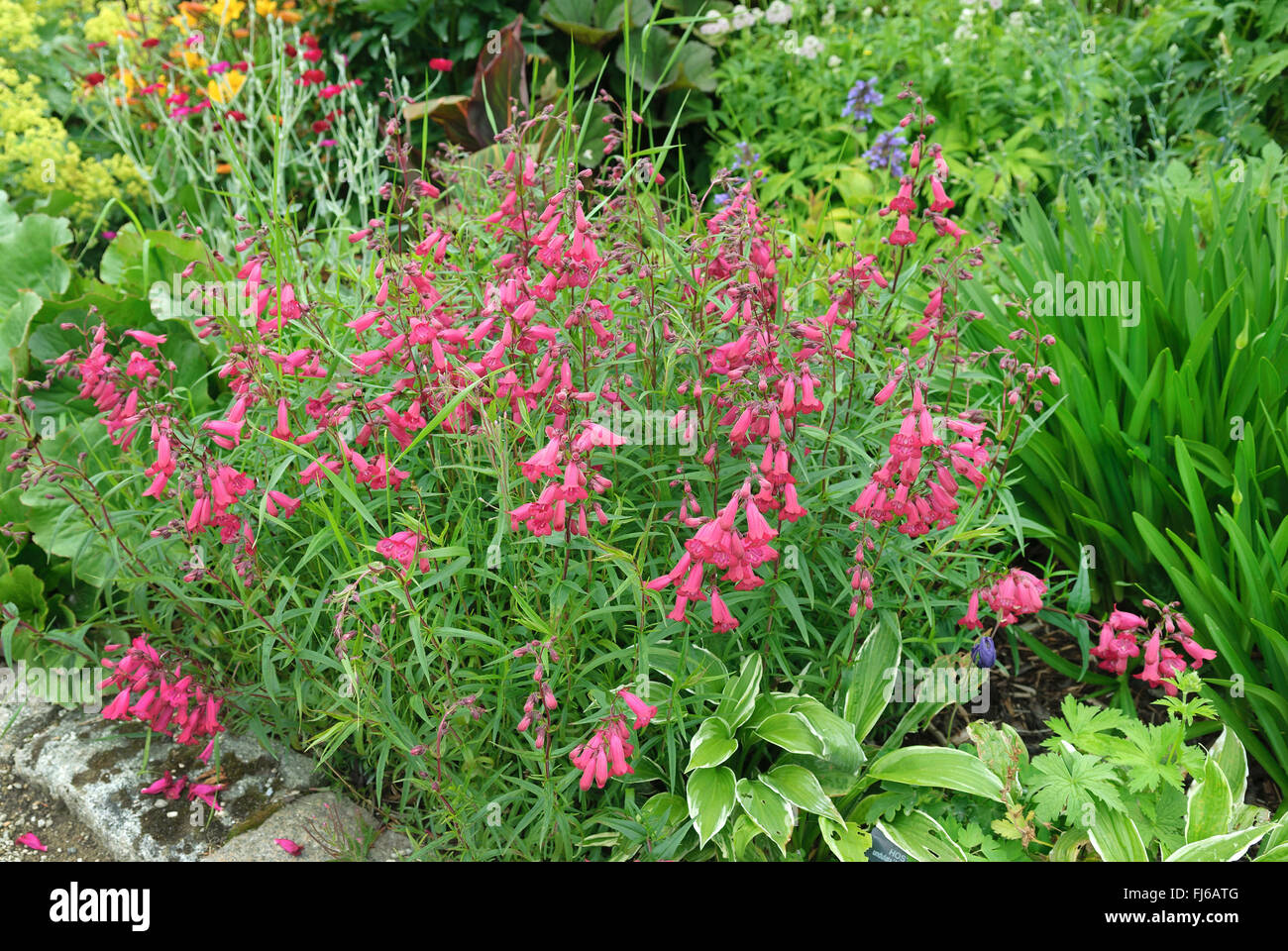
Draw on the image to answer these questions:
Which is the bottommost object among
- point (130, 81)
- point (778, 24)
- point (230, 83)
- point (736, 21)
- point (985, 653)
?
point (985, 653)

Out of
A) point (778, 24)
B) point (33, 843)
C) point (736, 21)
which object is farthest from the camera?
point (778, 24)

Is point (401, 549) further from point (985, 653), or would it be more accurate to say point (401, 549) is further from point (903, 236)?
point (985, 653)

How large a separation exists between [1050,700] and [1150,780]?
0.76 metres

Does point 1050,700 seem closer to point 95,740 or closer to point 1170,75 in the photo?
point 95,740

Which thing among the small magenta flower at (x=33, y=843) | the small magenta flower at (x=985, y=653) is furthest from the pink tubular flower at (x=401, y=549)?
the small magenta flower at (x=33, y=843)

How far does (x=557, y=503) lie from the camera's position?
1974 mm

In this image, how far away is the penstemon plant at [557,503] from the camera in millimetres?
2168

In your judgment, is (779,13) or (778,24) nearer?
(779,13)

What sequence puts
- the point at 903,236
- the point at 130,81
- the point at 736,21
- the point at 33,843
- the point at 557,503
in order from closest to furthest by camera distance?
the point at 557,503 → the point at 903,236 → the point at 33,843 → the point at 130,81 → the point at 736,21

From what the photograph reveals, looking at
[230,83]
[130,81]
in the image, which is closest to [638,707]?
[230,83]

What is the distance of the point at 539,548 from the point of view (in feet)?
7.88

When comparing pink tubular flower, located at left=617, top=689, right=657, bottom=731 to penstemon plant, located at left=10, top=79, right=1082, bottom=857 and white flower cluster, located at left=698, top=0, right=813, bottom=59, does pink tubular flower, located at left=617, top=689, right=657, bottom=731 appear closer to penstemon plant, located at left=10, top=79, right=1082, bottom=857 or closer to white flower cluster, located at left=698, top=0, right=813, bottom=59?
penstemon plant, located at left=10, top=79, right=1082, bottom=857

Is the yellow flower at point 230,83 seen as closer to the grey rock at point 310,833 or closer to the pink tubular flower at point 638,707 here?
the grey rock at point 310,833

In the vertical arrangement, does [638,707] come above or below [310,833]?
above
